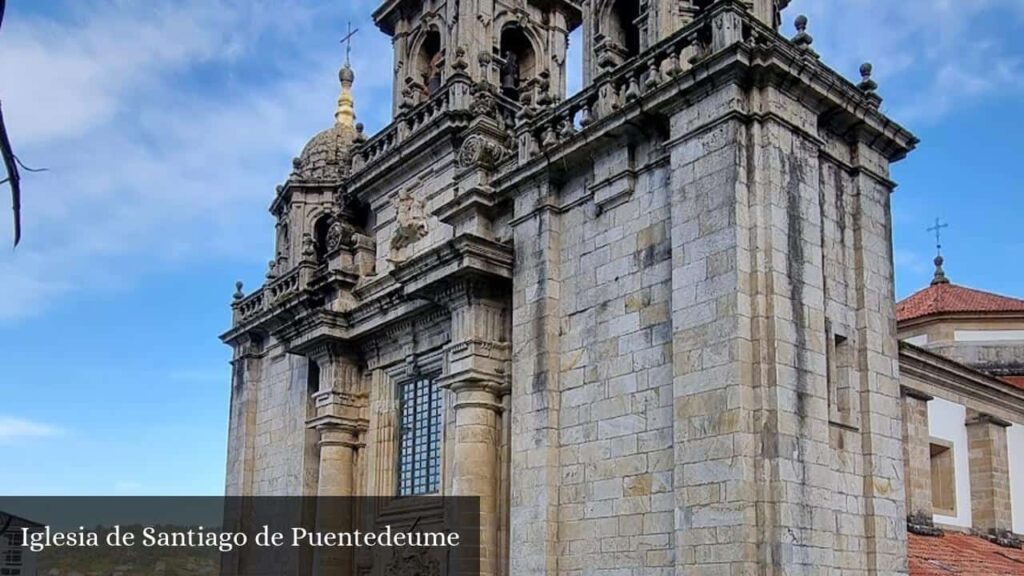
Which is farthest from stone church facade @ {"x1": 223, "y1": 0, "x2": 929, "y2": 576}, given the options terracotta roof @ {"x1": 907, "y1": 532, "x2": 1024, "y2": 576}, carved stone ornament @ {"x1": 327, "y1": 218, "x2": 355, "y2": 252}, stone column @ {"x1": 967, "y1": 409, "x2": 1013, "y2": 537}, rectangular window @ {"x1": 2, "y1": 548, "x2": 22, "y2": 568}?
stone column @ {"x1": 967, "y1": 409, "x2": 1013, "y2": 537}

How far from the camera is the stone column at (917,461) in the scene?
1867 centimetres

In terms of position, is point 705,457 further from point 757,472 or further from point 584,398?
point 584,398

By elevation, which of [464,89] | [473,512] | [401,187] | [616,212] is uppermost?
[464,89]

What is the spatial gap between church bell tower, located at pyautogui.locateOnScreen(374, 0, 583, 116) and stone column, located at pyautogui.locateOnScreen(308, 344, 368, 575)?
16.2ft

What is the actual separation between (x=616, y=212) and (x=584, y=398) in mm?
2386

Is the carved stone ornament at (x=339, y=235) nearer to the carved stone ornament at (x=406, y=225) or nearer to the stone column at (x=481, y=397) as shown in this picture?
the carved stone ornament at (x=406, y=225)

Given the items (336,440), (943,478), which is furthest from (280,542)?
(943,478)

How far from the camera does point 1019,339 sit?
88.0 feet

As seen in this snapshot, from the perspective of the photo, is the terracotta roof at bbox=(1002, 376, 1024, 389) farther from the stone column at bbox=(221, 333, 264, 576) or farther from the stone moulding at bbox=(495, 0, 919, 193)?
the stone column at bbox=(221, 333, 264, 576)

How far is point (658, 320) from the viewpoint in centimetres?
1284

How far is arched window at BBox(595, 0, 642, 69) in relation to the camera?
1617 cm

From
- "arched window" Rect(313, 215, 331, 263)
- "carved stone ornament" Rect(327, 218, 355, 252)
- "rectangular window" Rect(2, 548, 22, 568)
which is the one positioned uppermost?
"arched window" Rect(313, 215, 331, 263)

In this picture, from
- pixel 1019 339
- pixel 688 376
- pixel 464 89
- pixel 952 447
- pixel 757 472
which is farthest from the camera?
pixel 1019 339

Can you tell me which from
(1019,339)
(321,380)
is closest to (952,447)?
(1019,339)
